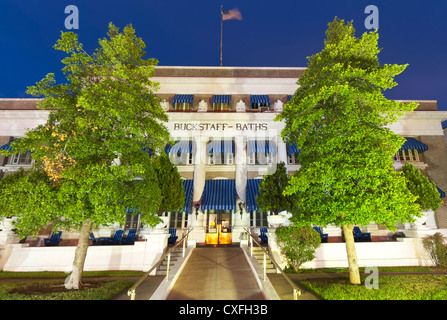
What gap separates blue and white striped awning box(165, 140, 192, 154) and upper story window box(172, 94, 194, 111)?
142 inches

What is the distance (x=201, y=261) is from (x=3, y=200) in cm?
791

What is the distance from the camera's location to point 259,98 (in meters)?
19.0

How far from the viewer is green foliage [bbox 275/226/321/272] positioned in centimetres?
1041

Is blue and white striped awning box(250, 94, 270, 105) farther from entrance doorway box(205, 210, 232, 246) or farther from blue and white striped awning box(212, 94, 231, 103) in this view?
entrance doorway box(205, 210, 232, 246)

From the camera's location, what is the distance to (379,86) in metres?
7.97

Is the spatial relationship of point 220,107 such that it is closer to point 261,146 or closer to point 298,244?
point 261,146

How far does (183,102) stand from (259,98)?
6831mm

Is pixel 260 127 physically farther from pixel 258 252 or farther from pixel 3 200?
pixel 3 200

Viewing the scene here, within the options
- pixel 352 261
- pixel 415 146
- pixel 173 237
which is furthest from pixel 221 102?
pixel 415 146

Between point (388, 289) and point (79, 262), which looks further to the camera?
point (79, 262)

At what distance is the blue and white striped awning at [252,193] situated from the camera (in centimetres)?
1503

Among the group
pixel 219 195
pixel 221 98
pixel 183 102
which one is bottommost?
pixel 219 195

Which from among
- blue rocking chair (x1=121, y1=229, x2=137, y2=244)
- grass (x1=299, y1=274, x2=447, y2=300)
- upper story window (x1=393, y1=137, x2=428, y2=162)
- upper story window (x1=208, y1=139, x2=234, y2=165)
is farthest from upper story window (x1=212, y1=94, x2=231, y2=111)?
upper story window (x1=393, y1=137, x2=428, y2=162)

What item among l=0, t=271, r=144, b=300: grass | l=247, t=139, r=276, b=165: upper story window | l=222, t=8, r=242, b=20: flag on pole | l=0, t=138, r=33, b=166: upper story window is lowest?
→ l=0, t=271, r=144, b=300: grass
